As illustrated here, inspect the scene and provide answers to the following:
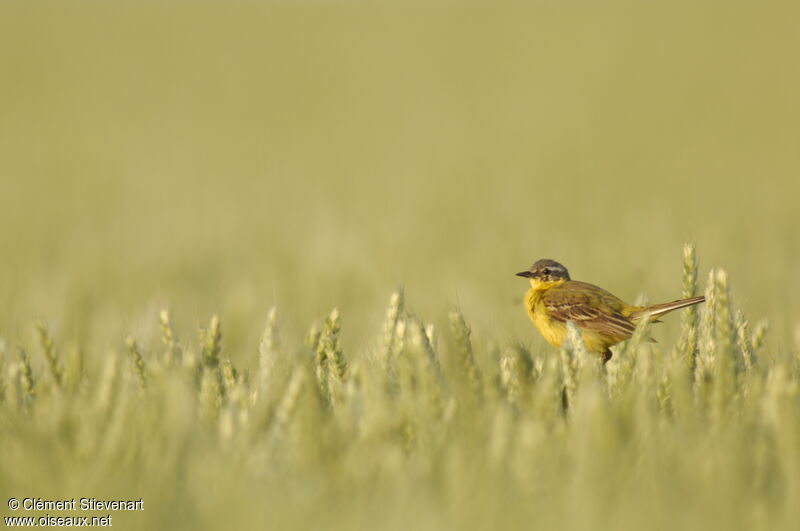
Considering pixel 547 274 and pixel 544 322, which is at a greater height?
pixel 547 274

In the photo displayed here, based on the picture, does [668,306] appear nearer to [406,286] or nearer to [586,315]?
[586,315]

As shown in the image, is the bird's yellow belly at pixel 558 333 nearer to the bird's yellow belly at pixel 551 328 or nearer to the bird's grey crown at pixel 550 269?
the bird's yellow belly at pixel 551 328

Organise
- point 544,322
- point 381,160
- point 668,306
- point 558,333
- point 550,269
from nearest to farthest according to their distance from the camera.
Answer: point 668,306 < point 558,333 < point 544,322 < point 550,269 < point 381,160

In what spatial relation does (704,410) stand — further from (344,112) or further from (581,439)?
(344,112)

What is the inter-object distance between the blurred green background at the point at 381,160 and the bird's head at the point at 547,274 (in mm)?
662

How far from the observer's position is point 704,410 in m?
3.01

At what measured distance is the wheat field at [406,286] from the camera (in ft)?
7.93

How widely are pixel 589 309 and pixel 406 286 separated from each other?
326 centimetres

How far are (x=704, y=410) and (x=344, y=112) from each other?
64.9ft

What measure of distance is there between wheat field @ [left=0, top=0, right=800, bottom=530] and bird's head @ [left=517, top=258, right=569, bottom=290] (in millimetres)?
175

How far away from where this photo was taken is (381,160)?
15953 mm

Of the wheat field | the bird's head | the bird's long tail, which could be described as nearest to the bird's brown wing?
the bird's long tail

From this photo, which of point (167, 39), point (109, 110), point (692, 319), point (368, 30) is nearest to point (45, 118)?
point (109, 110)

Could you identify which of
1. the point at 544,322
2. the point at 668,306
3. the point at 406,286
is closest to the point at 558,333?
the point at 544,322
